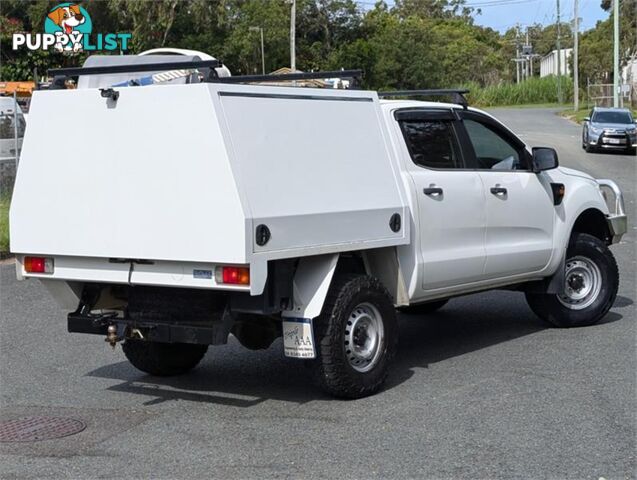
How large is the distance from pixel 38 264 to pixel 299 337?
74.3 inches

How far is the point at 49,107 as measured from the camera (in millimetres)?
7535

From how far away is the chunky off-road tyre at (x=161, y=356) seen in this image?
8398mm

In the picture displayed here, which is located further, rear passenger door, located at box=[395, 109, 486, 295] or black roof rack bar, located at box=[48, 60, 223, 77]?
rear passenger door, located at box=[395, 109, 486, 295]

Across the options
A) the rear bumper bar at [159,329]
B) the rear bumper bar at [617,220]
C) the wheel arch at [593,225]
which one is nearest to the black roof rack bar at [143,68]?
the rear bumper bar at [159,329]

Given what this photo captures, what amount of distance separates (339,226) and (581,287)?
369 centimetres

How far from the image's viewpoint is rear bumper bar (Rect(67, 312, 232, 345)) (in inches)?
285

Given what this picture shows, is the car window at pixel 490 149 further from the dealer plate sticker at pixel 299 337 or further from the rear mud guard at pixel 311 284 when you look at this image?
the dealer plate sticker at pixel 299 337

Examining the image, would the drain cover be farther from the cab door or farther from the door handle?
the cab door

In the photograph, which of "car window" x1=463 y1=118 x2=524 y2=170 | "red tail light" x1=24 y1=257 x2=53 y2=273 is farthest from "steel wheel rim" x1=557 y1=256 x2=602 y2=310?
"red tail light" x1=24 y1=257 x2=53 y2=273

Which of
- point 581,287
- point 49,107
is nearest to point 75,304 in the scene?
point 49,107

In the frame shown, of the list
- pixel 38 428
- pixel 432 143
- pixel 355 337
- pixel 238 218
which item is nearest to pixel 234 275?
pixel 238 218

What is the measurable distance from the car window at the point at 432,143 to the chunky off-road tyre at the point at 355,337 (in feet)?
4.08

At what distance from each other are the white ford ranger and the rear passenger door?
0.06 feet

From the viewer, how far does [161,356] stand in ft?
27.6
